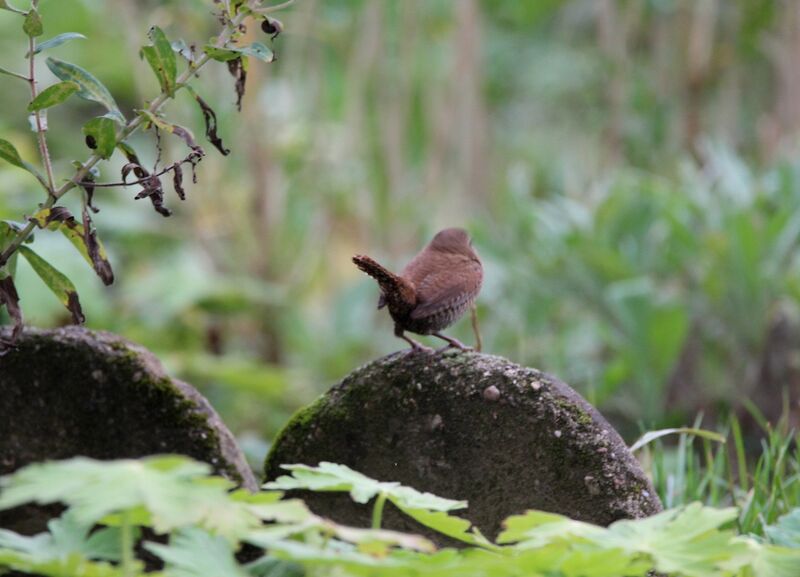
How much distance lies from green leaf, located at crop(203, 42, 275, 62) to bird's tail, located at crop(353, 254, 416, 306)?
15.8 inches

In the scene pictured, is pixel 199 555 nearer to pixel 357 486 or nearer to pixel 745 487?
pixel 357 486

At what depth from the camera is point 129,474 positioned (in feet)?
4.39

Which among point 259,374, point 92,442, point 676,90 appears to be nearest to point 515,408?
point 92,442

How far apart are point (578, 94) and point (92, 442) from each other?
8.06m

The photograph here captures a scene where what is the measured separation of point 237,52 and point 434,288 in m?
0.62

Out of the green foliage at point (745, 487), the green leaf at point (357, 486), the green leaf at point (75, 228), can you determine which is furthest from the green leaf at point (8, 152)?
the green foliage at point (745, 487)

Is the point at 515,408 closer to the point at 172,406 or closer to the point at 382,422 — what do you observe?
the point at 382,422

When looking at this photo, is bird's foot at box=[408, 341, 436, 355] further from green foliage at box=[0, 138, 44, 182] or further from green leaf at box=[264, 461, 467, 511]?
green foliage at box=[0, 138, 44, 182]

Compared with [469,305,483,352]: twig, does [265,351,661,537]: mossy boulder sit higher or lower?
lower

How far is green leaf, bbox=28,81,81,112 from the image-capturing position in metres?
1.92

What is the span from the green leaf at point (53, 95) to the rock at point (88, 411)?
49 cm

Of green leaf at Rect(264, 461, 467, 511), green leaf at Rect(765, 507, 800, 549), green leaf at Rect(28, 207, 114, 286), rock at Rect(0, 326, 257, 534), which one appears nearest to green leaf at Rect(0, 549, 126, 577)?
green leaf at Rect(264, 461, 467, 511)

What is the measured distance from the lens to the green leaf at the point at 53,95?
1917mm

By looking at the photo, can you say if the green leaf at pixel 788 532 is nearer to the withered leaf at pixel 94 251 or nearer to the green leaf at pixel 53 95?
the withered leaf at pixel 94 251
